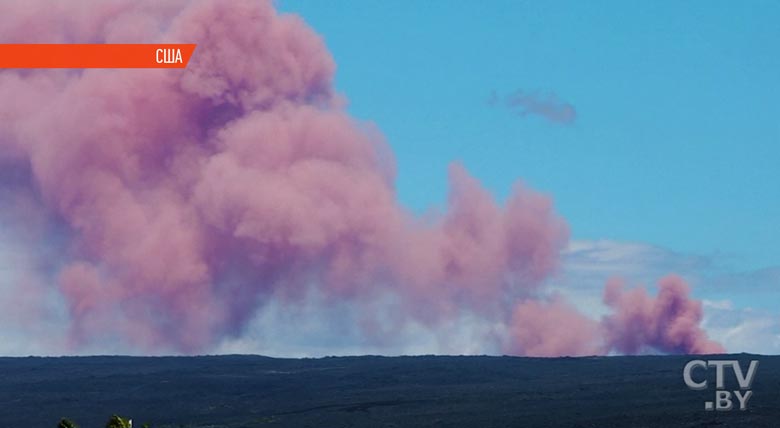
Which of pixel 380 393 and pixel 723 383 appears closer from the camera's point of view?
pixel 723 383

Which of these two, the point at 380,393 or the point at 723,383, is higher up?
the point at 380,393

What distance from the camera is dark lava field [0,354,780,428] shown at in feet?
345

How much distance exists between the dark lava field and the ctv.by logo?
85 centimetres

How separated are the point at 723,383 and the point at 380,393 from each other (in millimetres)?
33871

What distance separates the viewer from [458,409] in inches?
4513

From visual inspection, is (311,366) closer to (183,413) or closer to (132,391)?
(132,391)

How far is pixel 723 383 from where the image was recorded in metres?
123

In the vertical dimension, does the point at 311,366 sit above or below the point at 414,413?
above

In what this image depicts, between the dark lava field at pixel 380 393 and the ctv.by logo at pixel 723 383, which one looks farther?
the dark lava field at pixel 380 393

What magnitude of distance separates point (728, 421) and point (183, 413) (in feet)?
174

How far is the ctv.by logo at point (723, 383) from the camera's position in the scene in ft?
335

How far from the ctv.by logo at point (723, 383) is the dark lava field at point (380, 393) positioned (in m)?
0.85

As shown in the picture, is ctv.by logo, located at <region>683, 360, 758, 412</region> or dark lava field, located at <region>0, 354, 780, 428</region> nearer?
ctv.by logo, located at <region>683, 360, 758, 412</region>

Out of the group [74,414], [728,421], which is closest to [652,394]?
[728,421]
